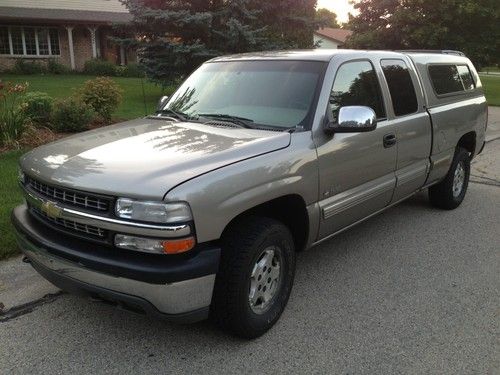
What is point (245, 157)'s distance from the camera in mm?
3189

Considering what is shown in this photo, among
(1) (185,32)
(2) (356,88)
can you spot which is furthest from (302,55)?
(1) (185,32)

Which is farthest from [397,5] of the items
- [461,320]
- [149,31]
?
[461,320]

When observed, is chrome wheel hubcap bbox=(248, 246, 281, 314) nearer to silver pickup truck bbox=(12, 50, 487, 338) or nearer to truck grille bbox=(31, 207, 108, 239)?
silver pickup truck bbox=(12, 50, 487, 338)

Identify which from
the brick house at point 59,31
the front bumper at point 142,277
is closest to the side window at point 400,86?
the front bumper at point 142,277

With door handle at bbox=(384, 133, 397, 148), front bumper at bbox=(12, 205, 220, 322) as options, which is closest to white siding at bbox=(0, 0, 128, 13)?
door handle at bbox=(384, 133, 397, 148)

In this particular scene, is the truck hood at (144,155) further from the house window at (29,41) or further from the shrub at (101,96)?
the house window at (29,41)

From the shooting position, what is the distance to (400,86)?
16.0 feet

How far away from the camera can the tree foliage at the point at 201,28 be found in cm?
1216

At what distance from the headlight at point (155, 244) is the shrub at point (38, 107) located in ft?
23.7

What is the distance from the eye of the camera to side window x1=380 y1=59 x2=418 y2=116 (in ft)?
15.4

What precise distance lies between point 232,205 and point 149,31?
36.7 feet

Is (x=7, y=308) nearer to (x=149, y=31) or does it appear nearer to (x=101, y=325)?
(x=101, y=325)

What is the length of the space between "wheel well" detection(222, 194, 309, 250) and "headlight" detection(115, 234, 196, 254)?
0.64 metres

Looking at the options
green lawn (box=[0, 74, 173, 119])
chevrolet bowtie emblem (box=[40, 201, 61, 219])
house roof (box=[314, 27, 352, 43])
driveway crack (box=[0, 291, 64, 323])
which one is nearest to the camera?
chevrolet bowtie emblem (box=[40, 201, 61, 219])
